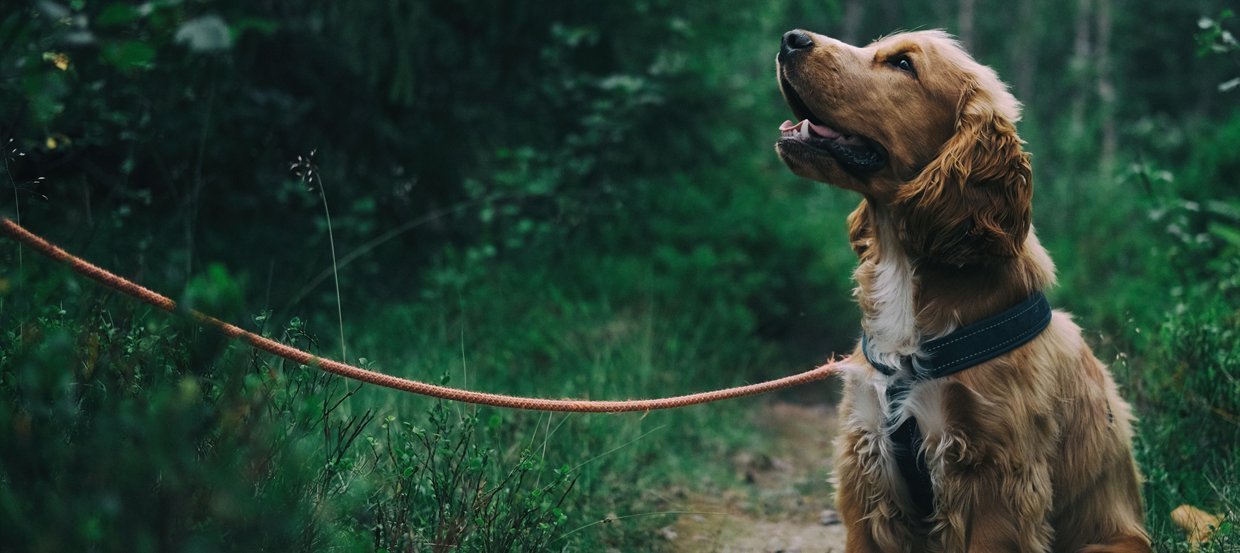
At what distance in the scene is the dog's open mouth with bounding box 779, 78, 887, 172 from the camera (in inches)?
119

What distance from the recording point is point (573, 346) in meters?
5.60

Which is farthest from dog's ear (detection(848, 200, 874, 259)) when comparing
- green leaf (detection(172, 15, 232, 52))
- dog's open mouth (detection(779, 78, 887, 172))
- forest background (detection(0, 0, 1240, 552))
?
green leaf (detection(172, 15, 232, 52))

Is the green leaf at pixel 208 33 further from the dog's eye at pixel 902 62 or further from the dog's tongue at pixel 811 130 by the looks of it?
the dog's eye at pixel 902 62

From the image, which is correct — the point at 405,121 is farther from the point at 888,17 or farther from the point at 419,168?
the point at 888,17

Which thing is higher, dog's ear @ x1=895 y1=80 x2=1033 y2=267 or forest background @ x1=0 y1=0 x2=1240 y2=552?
dog's ear @ x1=895 y1=80 x2=1033 y2=267

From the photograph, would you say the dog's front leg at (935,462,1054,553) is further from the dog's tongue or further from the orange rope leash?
the dog's tongue

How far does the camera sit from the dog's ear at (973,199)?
2.78 metres

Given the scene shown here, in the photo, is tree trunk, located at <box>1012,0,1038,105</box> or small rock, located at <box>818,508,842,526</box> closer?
small rock, located at <box>818,508,842,526</box>

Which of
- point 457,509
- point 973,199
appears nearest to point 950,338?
point 973,199

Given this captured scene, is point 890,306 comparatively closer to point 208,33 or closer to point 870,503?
point 870,503

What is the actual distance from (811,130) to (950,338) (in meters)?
0.81

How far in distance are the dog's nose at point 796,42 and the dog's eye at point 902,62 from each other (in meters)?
0.27

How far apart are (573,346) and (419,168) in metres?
1.91

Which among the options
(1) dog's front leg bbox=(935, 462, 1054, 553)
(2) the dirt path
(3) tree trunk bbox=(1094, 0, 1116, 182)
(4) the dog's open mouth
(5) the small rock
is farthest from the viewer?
(3) tree trunk bbox=(1094, 0, 1116, 182)
